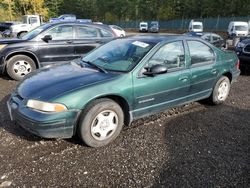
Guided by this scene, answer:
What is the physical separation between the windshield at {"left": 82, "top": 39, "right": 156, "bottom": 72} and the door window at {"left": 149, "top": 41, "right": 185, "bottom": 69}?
17 centimetres

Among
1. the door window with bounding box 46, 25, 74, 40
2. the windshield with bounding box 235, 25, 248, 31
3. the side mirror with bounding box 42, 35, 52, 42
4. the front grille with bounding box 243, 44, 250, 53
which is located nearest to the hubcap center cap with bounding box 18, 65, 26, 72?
the side mirror with bounding box 42, 35, 52, 42

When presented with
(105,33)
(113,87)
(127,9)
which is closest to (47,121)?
(113,87)

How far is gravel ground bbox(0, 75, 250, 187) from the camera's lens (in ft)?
11.0

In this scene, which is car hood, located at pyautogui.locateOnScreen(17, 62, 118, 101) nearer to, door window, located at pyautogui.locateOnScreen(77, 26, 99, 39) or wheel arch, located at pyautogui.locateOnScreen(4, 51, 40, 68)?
wheel arch, located at pyautogui.locateOnScreen(4, 51, 40, 68)

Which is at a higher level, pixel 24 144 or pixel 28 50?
pixel 28 50

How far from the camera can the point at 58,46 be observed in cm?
798

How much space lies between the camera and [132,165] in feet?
12.0

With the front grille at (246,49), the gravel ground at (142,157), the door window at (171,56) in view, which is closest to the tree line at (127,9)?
the front grille at (246,49)

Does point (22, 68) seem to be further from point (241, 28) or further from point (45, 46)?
point (241, 28)

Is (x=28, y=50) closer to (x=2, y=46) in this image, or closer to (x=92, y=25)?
(x=2, y=46)

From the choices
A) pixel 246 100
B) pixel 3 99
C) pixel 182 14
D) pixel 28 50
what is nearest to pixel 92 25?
pixel 28 50

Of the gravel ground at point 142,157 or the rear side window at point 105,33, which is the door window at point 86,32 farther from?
the gravel ground at point 142,157

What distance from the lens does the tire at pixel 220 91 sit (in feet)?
19.3

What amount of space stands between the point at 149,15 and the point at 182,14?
38.5ft
